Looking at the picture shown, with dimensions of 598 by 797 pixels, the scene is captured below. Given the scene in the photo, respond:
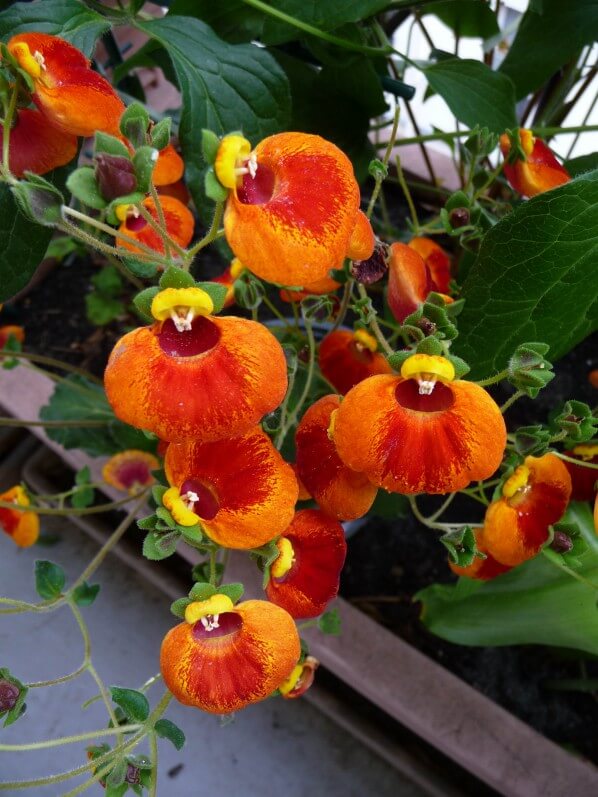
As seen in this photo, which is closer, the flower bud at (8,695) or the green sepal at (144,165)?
the green sepal at (144,165)

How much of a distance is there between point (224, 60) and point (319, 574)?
33 cm

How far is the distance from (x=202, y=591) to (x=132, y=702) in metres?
0.09

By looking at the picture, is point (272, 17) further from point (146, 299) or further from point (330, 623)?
point (330, 623)

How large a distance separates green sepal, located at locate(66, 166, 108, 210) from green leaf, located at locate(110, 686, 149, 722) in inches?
10.1

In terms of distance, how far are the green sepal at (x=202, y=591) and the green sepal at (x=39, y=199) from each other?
7.0 inches

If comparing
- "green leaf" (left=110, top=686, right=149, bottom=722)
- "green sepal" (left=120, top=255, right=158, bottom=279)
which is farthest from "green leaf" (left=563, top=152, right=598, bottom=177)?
"green leaf" (left=110, top=686, right=149, bottom=722)

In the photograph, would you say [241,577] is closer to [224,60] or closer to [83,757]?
[83,757]

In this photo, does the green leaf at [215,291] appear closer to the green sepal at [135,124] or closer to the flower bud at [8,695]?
the green sepal at [135,124]

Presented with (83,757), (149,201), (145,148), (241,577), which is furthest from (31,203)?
(83,757)

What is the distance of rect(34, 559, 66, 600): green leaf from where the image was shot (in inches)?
19.4

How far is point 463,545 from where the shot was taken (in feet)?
1.25

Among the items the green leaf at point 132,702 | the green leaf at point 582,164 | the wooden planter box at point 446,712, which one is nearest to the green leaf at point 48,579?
the green leaf at point 132,702

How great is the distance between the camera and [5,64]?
0.34 metres

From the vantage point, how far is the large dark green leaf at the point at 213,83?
47 cm
